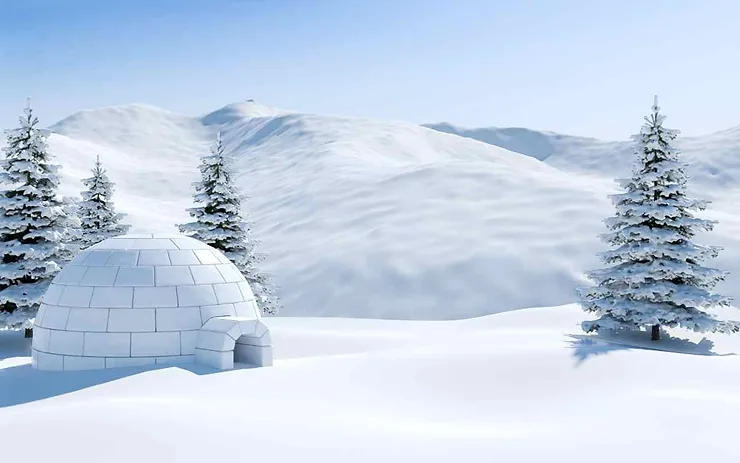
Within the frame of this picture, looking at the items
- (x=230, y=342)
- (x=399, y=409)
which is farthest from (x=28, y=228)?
(x=399, y=409)

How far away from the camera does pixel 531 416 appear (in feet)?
34.0

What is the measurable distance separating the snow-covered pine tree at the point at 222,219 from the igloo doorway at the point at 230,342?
34.9 feet

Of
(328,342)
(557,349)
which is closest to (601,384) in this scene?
(557,349)

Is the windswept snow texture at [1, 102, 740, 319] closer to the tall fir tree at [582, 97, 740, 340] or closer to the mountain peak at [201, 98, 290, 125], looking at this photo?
the tall fir tree at [582, 97, 740, 340]

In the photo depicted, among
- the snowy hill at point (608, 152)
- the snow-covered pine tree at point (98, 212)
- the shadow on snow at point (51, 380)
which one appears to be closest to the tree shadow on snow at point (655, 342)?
the shadow on snow at point (51, 380)

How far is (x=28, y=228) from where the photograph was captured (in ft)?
69.9

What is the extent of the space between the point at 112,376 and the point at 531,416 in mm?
7189

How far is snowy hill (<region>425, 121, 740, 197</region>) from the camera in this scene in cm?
9300

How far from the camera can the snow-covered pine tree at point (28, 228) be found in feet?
66.5

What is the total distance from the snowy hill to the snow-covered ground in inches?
2799

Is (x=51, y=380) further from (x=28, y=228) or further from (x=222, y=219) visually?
(x=222, y=219)

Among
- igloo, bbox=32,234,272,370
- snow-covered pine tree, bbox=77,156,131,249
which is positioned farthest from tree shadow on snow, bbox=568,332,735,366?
snow-covered pine tree, bbox=77,156,131,249

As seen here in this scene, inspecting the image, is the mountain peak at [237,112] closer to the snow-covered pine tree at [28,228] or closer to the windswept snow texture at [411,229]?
the windswept snow texture at [411,229]

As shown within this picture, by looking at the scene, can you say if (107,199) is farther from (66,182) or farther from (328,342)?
(66,182)
